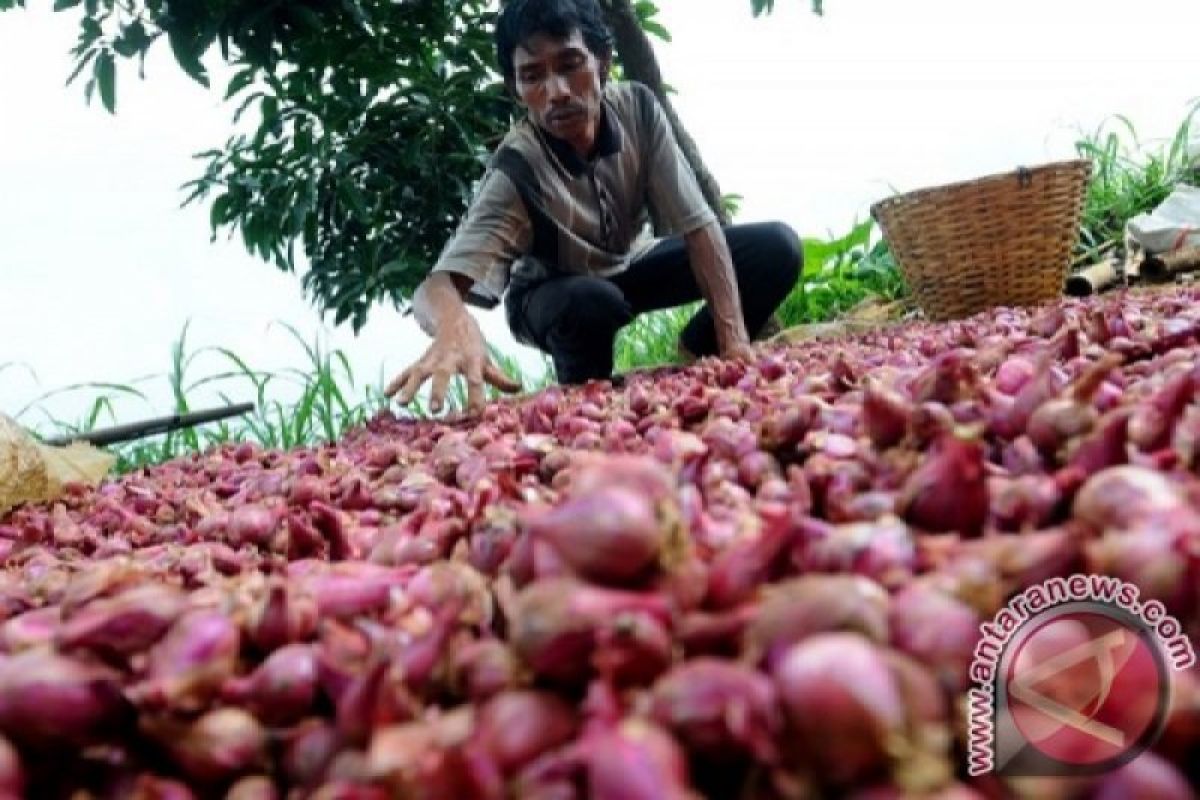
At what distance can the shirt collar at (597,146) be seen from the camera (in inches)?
116

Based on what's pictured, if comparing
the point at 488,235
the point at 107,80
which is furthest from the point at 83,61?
the point at 488,235

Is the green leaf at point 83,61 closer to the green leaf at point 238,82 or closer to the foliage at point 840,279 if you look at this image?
the green leaf at point 238,82

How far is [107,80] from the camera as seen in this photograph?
10.3 feet

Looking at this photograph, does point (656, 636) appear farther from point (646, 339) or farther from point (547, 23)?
point (646, 339)

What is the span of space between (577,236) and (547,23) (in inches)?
26.4

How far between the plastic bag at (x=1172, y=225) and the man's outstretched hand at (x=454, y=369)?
9.79 ft

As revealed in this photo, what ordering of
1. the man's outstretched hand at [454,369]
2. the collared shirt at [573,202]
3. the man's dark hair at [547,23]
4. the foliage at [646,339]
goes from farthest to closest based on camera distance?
the foliage at [646,339]
the collared shirt at [573,202]
the man's dark hair at [547,23]
the man's outstretched hand at [454,369]

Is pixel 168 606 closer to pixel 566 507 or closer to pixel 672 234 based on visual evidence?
pixel 566 507

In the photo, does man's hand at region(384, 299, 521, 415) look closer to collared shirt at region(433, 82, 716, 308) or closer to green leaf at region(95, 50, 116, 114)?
collared shirt at region(433, 82, 716, 308)

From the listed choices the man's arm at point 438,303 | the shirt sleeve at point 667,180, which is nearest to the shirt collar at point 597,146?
the shirt sleeve at point 667,180

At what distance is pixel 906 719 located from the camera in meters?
0.42

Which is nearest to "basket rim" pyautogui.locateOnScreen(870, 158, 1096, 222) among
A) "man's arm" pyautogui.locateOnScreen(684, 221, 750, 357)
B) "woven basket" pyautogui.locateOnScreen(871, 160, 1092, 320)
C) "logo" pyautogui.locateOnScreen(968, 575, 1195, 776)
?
"woven basket" pyautogui.locateOnScreen(871, 160, 1092, 320)

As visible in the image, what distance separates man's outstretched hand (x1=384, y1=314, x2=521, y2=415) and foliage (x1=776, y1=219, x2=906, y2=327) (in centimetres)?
352

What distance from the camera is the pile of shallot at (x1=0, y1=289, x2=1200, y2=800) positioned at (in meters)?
0.43
